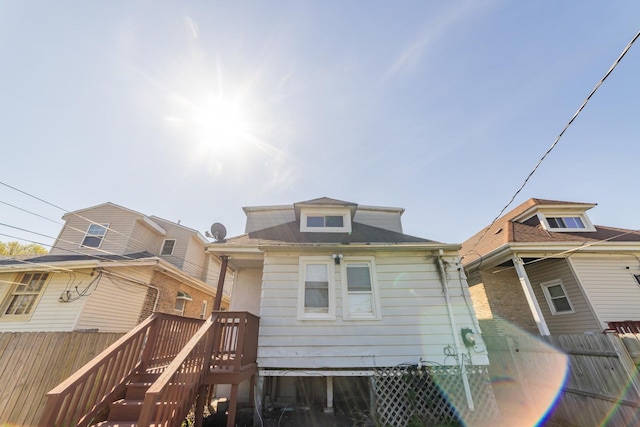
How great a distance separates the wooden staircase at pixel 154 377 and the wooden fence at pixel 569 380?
6.62 metres

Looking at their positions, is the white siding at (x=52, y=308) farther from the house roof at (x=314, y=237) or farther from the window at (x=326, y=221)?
the window at (x=326, y=221)

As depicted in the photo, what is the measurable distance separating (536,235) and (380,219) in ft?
19.6

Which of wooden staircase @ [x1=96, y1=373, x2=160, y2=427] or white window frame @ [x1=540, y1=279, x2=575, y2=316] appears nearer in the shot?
wooden staircase @ [x1=96, y1=373, x2=160, y2=427]

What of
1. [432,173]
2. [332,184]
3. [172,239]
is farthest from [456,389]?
[172,239]

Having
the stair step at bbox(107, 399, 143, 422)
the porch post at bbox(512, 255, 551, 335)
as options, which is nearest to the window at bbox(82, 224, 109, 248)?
the stair step at bbox(107, 399, 143, 422)

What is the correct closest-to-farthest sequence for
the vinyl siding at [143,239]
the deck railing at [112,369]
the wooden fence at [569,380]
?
the deck railing at [112,369], the wooden fence at [569,380], the vinyl siding at [143,239]

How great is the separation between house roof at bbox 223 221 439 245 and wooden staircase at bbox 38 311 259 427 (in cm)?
235

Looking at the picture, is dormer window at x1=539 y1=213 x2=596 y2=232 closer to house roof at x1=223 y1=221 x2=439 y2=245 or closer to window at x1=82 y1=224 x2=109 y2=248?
house roof at x1=223 y1=221 x2=439 y2=245

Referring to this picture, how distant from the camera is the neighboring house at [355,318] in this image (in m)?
5.52

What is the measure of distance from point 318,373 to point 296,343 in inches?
32.0

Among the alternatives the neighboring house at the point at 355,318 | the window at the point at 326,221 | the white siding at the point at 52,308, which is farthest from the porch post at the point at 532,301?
the white siding at the point at 52,308

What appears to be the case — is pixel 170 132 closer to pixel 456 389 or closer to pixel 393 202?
pixel 393 202

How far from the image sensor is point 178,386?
128 inches

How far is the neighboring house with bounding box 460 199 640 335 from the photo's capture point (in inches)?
312
